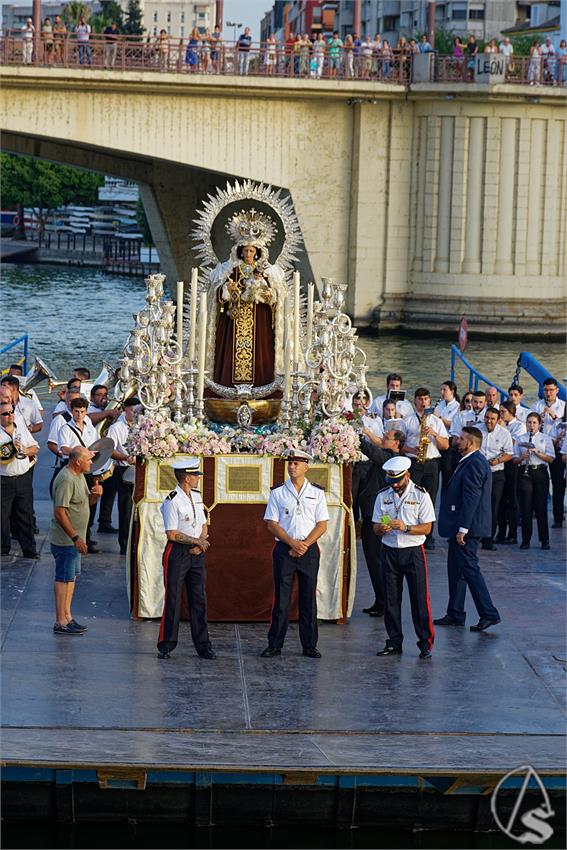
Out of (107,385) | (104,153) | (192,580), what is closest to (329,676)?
(192,580)

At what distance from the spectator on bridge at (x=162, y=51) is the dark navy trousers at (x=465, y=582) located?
27.3 metres

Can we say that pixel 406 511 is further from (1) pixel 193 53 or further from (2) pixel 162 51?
(1) pixel 193 53

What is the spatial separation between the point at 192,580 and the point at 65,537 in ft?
3.68

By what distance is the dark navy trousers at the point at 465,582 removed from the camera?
13.8 m

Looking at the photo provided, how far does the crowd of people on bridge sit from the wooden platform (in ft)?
85.0

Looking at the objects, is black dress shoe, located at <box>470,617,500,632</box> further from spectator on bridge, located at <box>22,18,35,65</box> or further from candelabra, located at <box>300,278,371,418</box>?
spectator on bridge, located at <box>22,18,35,65</box>

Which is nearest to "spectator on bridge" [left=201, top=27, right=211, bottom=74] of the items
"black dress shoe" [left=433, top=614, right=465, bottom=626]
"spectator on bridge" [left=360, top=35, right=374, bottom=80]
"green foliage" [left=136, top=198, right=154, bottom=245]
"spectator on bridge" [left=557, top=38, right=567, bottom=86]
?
"spectator on bridge" [left=360, top=35, right=374, bottom=80]

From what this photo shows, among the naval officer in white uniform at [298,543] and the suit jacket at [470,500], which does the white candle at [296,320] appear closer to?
the suit jacket at [470,500]

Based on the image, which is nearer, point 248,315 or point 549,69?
point 248,315

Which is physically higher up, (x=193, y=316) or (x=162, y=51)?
(x=162, y=51)

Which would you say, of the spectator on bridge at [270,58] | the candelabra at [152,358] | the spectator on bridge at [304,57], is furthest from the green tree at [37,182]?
the candelabra at [152,358]

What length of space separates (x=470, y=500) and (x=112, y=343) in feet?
98.1

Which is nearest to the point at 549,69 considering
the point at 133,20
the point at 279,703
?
the point at 279,703

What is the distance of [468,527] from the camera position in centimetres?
1389
